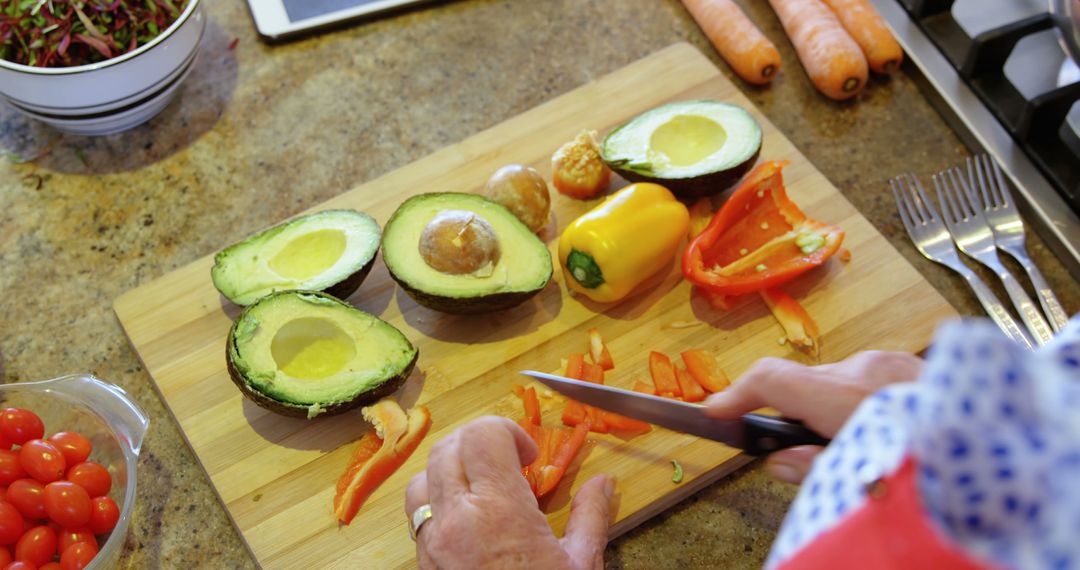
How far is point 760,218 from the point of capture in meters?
1.74

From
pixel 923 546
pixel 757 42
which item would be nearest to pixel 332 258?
pixel 757 42

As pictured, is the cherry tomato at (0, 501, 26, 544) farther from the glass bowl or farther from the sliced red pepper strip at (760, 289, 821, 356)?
the sliced red pepper strip at (760, 289, 821, 356)

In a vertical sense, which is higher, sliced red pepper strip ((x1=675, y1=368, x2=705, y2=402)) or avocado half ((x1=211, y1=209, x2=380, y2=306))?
avocado half ((x1=211, y1=209, x2=380, y2=306))

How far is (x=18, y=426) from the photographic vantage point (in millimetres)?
1404

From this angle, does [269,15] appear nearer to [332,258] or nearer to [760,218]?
[332,258]

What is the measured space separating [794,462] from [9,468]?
3.64 feet

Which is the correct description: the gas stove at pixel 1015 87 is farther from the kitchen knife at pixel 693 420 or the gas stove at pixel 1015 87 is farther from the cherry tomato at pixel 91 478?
the cherry tomato at pixel 91 478

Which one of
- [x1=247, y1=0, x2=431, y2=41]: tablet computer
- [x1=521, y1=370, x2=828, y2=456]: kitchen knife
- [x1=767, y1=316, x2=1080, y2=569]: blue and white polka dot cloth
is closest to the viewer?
[x1=767, y1=316, x2=1080, y2=569]: blue and white polka dot cloth

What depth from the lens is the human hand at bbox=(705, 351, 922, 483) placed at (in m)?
1.12

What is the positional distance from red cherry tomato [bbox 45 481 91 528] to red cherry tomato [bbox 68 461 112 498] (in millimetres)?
26

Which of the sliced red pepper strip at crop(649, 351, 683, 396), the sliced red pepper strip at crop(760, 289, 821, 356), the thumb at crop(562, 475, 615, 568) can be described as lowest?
the sliced red pepper strip at crop(760, 289, 821, 356)

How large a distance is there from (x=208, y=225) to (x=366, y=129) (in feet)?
1.31

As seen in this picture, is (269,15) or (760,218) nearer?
(760,218)

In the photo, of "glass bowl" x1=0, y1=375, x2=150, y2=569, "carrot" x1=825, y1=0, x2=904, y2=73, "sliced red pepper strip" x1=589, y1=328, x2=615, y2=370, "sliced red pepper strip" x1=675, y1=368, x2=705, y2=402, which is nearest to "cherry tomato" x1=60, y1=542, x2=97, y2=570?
"glass bowl" x1=0, y1=375, x2=150, y2=569
